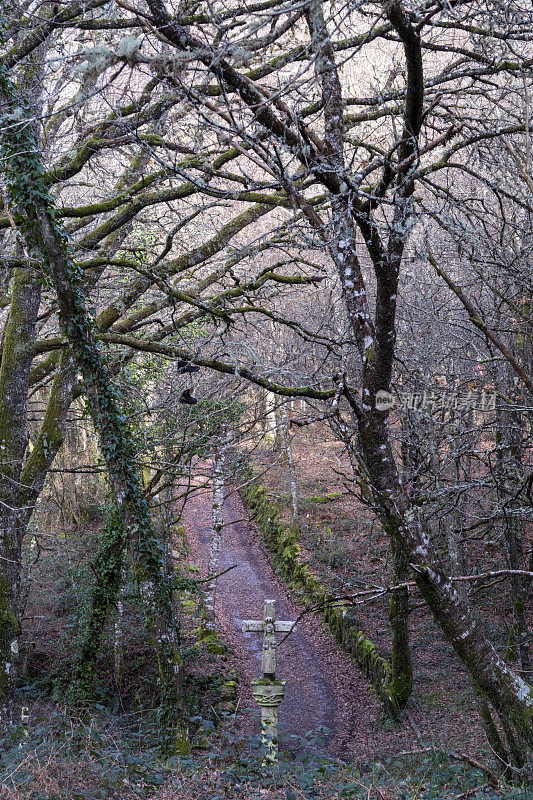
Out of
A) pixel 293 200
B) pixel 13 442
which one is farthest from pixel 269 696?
pixel 293 200

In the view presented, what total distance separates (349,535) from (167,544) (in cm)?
741

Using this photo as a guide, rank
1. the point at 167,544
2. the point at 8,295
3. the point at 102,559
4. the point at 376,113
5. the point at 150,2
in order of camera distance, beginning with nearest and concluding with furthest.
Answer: the point at 150,2 → the point at 376,113 → the point at 8,295 → the point at 102,559 → the point at 167,544

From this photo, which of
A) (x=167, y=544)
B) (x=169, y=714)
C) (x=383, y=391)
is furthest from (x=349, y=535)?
(x=383, y=391)

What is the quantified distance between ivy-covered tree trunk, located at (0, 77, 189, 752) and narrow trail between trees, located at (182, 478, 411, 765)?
1022mm

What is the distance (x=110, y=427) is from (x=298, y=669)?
7.71m

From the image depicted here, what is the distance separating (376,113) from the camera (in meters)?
6.63

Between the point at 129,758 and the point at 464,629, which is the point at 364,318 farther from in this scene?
the point at 129,758

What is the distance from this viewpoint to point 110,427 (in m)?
7.36

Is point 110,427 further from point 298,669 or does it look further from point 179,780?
point 298,669

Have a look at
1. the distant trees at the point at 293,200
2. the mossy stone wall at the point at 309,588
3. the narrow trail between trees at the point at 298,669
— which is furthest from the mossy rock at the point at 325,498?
the distant trees at the point at 293,200

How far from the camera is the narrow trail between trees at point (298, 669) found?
9.51 metres

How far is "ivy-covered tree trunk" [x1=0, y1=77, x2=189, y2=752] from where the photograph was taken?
253 inches

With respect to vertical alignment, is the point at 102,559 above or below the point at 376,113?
below

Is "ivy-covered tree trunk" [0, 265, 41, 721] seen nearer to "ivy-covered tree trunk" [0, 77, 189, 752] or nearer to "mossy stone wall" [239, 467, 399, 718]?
"ivy-covered tree trunk" [0, 77, 189, 752]
